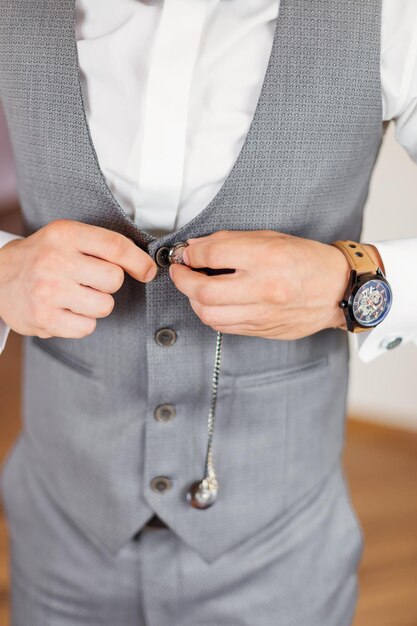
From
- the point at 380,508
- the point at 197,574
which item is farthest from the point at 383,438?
the point at 197,574

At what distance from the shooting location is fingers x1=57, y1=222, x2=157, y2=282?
77cm

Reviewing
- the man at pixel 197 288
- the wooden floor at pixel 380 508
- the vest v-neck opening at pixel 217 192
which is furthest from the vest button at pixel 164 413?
the wooden floor at pixel 380 508

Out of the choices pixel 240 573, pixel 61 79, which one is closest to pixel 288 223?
pixel 61 79

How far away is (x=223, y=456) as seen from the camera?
3.13 ft

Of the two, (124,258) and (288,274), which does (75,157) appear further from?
(288,274)

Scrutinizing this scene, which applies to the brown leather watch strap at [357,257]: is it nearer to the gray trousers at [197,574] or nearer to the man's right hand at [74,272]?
the man's right hand at [74,272]

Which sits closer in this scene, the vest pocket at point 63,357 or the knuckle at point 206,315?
the knuckle at point 206,315

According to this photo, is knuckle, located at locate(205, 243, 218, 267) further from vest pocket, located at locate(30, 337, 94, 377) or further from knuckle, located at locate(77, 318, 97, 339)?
vest pocket, located at locate(30, 337, 94, 377)

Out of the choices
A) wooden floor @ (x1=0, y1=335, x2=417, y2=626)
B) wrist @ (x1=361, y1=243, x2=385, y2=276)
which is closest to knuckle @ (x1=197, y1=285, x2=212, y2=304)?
wrist @ (x1=361, y1=243, x2=385, y2=276)

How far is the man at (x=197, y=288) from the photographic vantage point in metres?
0.78

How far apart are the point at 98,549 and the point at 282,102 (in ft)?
2.12

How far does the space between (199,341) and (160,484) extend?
0.64ft

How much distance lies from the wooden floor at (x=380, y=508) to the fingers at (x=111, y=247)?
57.4 inches

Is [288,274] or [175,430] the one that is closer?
[288,274]
